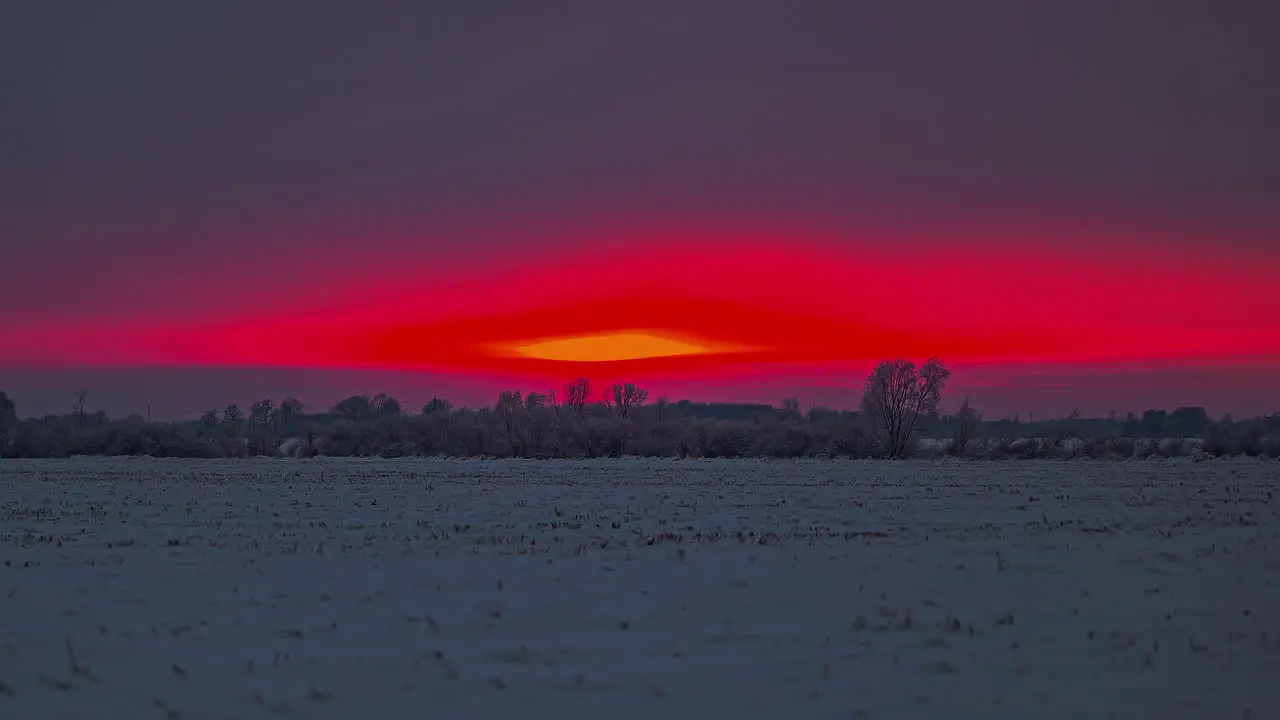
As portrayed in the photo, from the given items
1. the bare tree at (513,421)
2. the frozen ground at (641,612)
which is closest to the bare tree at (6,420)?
the bare tree at (513,421)

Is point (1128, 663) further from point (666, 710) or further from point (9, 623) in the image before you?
point (9, 623)

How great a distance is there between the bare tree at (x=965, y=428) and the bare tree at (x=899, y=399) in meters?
2.30

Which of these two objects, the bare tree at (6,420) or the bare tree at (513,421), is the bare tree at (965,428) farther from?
the bare tree at (6,420)

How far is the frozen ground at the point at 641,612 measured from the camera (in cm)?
891

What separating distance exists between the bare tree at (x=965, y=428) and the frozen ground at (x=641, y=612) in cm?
5941

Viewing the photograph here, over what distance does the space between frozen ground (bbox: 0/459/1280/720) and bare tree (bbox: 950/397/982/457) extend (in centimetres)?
5941

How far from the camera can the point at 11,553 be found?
698 inches

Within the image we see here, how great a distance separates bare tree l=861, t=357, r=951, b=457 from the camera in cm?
8681

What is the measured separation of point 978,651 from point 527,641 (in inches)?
196

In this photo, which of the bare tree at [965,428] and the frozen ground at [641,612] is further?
the bare tree at [965,428]

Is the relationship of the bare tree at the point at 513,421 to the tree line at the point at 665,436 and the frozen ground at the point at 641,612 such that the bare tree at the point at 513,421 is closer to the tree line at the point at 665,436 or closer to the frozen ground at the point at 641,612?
the tree line at the point at 665,436

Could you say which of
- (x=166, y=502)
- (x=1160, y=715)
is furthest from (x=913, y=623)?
(x=166, y=502)

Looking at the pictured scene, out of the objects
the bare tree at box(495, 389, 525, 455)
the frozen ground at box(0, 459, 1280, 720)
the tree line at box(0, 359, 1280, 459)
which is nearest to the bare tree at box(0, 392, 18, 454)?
the tree line at box(0, 359, 1280, 459)

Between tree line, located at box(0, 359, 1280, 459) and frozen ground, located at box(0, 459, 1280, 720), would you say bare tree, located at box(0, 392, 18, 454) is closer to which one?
tree line, located at box(0, 359, 1280, 459)
